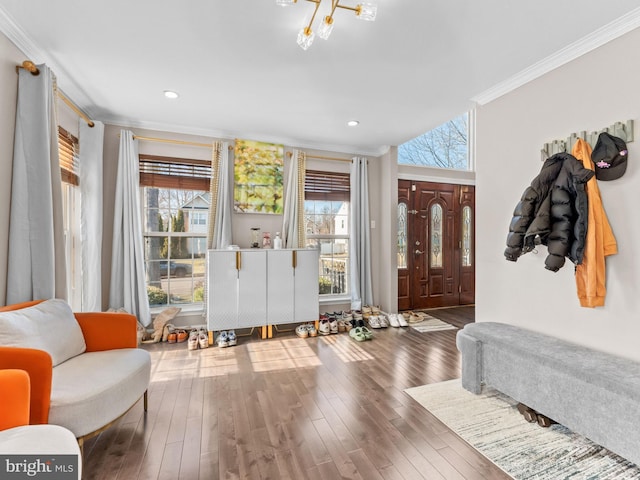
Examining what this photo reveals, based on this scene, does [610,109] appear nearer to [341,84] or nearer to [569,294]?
[569,294]

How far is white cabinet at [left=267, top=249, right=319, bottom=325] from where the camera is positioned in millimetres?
3768

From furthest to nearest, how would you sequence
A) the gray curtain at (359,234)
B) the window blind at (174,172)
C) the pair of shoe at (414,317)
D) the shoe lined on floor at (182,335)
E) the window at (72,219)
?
the gray curtain at (359,234), the pair of shoe at (414,317), the window blind at (174,172), the shoe lined on floor at (182,335), the window at (72,219)

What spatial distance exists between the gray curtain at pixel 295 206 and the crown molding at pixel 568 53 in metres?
2.20

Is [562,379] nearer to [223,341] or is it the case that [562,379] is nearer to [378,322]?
[378,322]

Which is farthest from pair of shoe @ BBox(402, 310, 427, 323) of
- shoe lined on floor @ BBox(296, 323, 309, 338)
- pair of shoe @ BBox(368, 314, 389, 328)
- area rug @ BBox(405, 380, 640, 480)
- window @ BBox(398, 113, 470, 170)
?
window @ BBox(398, 113, 470, 170)

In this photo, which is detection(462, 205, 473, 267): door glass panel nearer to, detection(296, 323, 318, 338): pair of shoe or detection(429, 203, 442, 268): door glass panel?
detection(429, 203, 442, 268): door glass panel

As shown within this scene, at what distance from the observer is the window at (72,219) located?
308 cm

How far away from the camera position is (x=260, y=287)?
371cm

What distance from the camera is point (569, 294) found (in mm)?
2297

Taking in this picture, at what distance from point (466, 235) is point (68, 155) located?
18.5ft

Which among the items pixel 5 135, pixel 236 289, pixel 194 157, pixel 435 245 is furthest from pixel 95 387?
pixel 435 245

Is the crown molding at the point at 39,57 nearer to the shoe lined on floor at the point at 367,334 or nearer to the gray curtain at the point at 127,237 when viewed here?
the gray curtain at the point at 127,237

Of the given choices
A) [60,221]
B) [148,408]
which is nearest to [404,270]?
[148,408]

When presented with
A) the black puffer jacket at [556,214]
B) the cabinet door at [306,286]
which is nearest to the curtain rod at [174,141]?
the cabinet door at [306,286]
